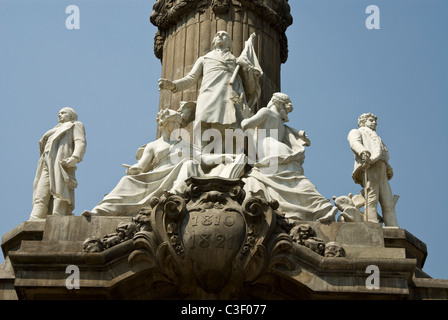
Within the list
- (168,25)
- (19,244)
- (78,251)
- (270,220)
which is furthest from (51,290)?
(168,25)

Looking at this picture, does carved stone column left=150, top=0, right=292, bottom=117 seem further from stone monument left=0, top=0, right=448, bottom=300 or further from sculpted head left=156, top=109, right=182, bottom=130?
sculpted head left=156, top=109, right=182, bottom=130

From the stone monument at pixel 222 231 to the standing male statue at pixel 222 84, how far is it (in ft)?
0.11

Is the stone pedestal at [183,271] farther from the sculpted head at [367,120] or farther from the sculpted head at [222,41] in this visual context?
the sculpted head at [222,41]

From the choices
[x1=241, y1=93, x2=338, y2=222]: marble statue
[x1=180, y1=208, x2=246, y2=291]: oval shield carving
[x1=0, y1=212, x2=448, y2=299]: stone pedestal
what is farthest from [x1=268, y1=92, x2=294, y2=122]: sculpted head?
[x1=180, y1=208, x2=246, y2=291]: oval shield carving

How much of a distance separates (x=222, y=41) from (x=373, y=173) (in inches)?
187

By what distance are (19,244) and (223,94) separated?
5.59m

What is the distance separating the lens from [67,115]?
24.0 metres

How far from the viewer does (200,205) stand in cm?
2048

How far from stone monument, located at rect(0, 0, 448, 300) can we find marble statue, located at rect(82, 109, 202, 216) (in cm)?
3

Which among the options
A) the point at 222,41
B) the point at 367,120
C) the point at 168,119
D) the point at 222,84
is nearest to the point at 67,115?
the point at 168,119

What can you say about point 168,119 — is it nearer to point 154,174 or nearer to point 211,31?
point 154,174

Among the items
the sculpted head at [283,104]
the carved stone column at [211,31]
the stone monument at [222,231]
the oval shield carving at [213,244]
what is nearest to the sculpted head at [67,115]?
the stone monument at [222,231]
